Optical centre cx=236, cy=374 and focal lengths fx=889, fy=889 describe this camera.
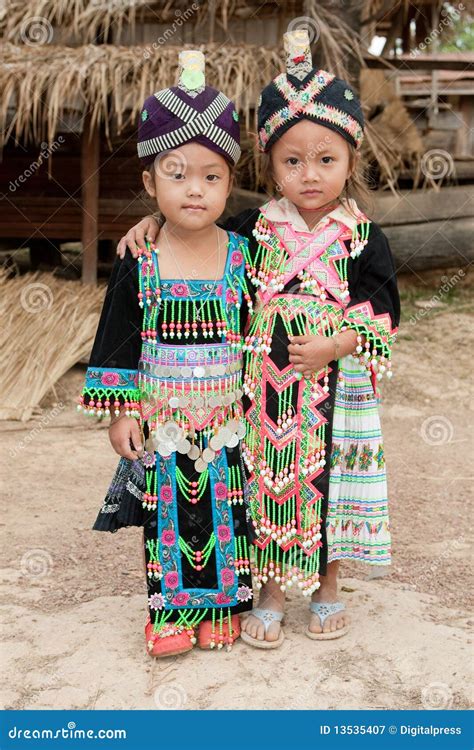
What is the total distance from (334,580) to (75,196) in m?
5.57

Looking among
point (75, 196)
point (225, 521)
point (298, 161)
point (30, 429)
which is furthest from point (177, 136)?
point (75, 196)

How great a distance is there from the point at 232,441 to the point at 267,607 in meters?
0.55

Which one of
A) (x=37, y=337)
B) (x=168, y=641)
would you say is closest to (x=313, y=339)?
(x=168, y=641)

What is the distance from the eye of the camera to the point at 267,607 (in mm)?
2730

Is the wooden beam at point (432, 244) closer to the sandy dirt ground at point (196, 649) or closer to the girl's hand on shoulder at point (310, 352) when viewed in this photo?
the sandy dirt ground at point (196, 649)

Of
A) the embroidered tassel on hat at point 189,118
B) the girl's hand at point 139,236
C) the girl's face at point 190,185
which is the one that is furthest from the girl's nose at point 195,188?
the girl's hand at point 139,236

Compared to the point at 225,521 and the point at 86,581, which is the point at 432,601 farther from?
the point at 86,581

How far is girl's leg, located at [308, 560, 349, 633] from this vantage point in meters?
2.74

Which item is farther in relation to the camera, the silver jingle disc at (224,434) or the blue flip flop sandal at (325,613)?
the blue flip flop sandal at (325,613)

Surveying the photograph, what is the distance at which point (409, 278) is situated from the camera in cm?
800

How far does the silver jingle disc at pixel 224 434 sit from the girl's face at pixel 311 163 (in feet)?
2.21

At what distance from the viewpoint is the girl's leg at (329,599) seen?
274 centimetres

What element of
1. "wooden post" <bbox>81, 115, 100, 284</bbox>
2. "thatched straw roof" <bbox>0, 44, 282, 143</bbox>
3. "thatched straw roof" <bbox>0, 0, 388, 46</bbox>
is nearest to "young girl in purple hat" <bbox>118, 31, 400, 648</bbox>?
"thatched straw roof" <bbox>0, 44, 282, 143</bbox>

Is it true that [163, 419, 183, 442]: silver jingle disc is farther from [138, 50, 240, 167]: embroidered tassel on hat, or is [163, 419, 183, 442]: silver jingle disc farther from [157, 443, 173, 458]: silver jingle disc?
[138, 50, 240, 167]: embroidered tassel on hat
